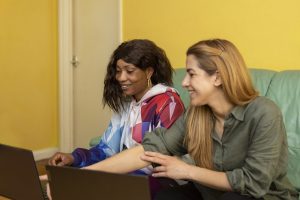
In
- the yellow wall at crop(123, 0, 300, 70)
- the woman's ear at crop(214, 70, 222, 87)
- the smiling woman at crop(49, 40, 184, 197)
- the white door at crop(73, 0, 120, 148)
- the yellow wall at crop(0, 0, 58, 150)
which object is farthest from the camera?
the white door at crop(73, 0, 120, 148)

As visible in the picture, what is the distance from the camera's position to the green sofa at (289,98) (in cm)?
187

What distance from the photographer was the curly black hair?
189cm

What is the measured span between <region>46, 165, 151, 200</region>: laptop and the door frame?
8.95 feet

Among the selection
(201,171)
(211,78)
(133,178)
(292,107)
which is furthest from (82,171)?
(292,107)

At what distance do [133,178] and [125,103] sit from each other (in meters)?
1.03

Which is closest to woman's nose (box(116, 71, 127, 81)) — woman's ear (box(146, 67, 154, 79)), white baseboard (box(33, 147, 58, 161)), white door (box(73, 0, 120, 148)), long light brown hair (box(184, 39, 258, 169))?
woman's ear (box(146, 67, 154, 79))

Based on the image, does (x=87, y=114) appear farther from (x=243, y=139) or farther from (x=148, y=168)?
(x=243, y=139)

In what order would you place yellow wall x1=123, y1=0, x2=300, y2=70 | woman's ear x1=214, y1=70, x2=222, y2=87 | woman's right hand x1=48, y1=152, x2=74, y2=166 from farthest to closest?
yellow wall x1=123, y1=0, x2=300, y2=70, woman's right hand x1=48, y1=152, x2=74, y2=166, woman's ear x1=214, y1=70, x2=222, y2=87

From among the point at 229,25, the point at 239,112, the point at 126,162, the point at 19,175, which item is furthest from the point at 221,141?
the point at 229,25

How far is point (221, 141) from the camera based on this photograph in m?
1.52

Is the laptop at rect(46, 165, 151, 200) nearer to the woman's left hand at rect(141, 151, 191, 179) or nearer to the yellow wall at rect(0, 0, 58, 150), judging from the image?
the woman's left hand at rect(141, 151, 191, 179)

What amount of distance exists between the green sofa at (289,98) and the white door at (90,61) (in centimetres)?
168

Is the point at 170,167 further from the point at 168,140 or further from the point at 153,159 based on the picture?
the point at 168,140

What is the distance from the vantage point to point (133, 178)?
1.01 metres
